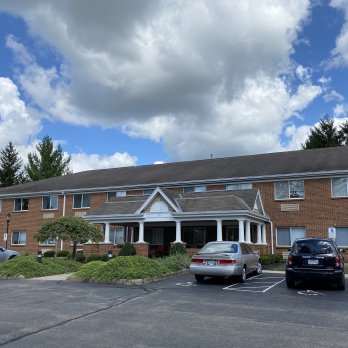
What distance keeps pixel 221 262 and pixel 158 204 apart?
1160 centimetres

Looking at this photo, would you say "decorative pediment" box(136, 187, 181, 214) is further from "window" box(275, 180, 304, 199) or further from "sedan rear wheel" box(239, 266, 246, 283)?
"sedan rear wheel" box(239, 266, 246, 283)

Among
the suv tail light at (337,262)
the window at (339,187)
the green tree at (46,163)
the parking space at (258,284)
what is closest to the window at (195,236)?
the window at (339,187)

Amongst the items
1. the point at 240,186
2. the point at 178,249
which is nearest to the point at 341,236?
the point at 240,186

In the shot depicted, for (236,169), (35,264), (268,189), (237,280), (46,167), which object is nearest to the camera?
(237,280)

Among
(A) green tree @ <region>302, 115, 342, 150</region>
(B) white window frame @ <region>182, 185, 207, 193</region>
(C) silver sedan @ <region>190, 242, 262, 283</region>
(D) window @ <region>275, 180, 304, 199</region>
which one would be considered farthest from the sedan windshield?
(A) green tree @ <region>302, 115, 342, 150</region>

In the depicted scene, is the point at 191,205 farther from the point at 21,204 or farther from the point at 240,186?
the point at 21,204

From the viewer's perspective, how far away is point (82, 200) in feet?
115

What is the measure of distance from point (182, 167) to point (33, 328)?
28.9 metres

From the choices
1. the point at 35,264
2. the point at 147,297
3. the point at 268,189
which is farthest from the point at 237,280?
the point at 268,189

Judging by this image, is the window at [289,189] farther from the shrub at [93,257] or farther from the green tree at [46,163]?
the green tree at [46,163]

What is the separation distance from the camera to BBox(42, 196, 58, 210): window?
36.2m

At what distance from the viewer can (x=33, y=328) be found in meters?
7.77

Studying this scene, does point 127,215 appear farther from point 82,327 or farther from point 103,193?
point 82,327

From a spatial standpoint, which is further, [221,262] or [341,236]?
[341,236]
